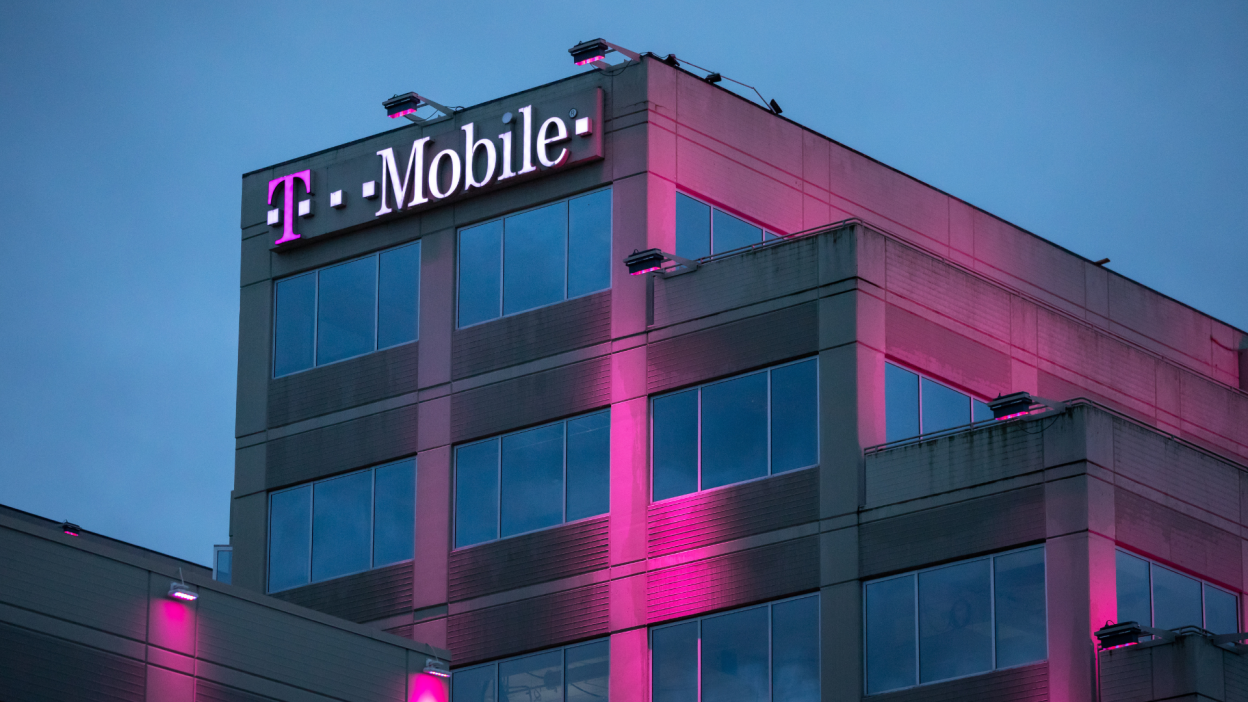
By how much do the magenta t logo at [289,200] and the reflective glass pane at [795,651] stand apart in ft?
56.8

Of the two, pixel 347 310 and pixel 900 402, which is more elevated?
pixel 347 310

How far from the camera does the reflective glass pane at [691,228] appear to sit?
4844 cm

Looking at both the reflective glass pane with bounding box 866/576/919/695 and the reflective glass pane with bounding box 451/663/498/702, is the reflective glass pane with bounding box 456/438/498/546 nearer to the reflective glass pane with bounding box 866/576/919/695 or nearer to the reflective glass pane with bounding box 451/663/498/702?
the reflective glass pane with bounding box 451/663/498/702

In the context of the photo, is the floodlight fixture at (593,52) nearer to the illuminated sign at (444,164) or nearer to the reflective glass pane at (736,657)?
the illuminated sign at (444,164)

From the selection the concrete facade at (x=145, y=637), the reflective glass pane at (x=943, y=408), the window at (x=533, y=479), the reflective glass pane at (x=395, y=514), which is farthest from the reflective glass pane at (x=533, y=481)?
the concrete facade at (x=145, y=637)

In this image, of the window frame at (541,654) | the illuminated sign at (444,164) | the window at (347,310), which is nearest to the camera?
the window frame at (541,654)

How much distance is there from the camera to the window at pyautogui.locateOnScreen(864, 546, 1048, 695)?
40406 mm

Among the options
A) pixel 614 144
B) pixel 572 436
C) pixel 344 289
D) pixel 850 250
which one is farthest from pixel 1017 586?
pixel 344 289

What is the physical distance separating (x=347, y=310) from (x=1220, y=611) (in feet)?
73.9

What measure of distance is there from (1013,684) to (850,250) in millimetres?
10199

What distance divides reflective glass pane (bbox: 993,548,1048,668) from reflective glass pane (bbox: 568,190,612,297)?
12.4 m

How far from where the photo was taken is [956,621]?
1623 inches

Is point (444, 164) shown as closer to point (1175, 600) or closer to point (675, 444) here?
point (675, 444)

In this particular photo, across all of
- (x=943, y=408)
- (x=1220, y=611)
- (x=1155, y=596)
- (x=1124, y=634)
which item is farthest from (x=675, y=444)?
(x=1220, y=611)
